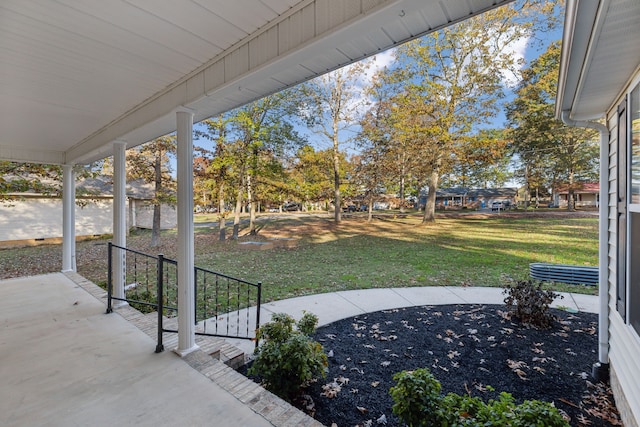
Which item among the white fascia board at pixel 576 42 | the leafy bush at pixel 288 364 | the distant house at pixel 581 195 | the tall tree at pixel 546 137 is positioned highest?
the tall tree at pixel 546 137

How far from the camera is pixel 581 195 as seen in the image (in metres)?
7.84

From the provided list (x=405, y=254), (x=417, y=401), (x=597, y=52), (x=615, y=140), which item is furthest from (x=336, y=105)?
(x=417, y=401)

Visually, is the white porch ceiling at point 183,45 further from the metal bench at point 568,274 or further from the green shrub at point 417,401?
the metal bench at point 568,274

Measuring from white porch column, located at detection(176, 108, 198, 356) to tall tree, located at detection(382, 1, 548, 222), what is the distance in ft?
28.3

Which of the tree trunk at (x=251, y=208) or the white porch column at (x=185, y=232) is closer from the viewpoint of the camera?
the white porch column at (x=185, y=232)

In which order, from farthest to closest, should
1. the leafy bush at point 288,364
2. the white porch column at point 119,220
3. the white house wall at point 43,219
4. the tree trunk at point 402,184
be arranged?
the tree trunk at point 402,184 < the white house wall at point 43,219 < the white porch column at point 119,220 < the leafy bush at point 288,364

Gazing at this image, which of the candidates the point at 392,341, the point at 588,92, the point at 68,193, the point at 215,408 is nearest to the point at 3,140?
the point at 68,193

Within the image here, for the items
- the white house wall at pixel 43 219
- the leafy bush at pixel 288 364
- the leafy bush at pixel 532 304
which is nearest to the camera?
the leafy bush at pixel 288 364

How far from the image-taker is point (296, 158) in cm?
1027

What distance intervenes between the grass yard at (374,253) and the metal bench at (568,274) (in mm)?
273

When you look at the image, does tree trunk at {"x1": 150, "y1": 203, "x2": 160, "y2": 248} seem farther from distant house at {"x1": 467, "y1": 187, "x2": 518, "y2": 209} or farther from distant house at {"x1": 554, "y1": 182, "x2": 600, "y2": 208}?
distant house at {"x1": 554, "y1": 182, "x2": 600, "y2": 208}

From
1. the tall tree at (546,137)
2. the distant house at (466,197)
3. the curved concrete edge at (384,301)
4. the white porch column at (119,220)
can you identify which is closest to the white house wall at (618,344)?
the curved concrete edge at (384,301)

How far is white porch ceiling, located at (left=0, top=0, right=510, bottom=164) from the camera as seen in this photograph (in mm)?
1300

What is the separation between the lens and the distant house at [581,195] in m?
7.13
